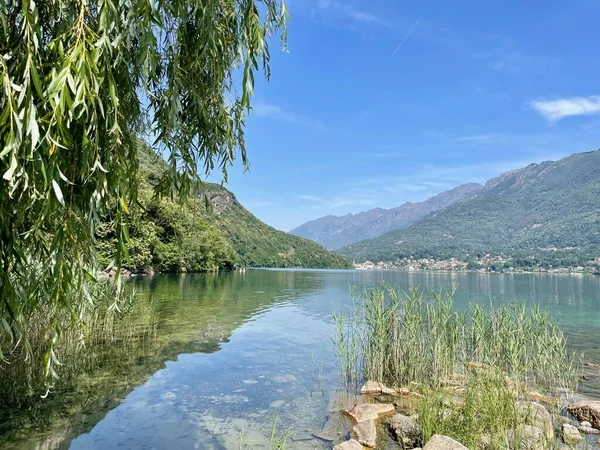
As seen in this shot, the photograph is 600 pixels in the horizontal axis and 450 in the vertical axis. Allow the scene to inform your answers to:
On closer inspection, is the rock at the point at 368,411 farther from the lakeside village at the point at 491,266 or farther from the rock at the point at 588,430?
the lakeside village at the point at 491,266

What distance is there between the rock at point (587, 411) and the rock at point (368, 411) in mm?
3818

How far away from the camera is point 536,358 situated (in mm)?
11422

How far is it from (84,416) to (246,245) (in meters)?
123

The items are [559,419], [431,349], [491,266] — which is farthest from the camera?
[491,266]

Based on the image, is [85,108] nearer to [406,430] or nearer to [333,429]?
[406,430]

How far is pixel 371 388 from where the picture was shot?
10172mm

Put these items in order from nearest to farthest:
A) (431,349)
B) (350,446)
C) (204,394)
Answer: (350,446), (204,394), (431,349)

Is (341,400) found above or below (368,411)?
below

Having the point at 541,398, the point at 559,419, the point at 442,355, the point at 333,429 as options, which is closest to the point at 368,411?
the point at 333,429

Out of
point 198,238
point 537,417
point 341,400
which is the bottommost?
point 341,400

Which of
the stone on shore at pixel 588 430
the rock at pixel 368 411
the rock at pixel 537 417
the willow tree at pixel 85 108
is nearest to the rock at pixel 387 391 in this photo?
the rock at pixel 368 411

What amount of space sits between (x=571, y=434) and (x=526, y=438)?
5.94 ft

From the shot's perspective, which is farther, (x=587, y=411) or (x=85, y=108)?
(x=587, y=411)

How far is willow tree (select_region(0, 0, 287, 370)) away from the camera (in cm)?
265
